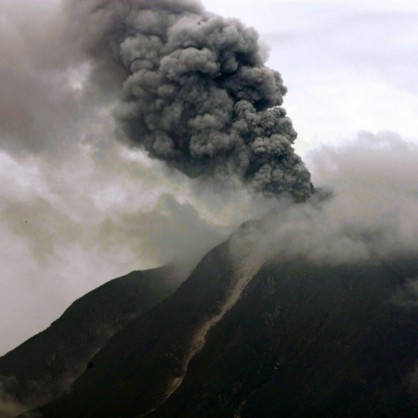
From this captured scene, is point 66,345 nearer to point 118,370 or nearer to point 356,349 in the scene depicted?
point 118,370

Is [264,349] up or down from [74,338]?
down

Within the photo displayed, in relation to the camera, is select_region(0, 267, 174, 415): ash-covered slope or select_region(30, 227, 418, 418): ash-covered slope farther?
select_region(0, 267, 174, 415): ash-covered slope

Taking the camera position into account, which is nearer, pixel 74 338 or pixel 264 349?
pixel 264 349

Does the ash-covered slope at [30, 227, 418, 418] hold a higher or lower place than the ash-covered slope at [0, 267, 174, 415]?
lower

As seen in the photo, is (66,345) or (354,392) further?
(66,345)

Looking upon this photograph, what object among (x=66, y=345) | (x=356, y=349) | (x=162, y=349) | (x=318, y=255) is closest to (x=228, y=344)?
(x=162, y=349)
